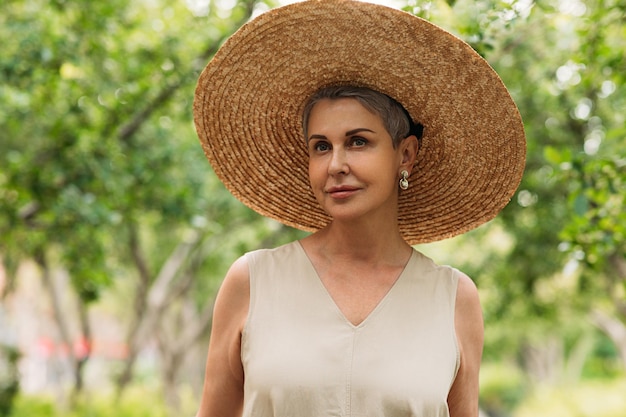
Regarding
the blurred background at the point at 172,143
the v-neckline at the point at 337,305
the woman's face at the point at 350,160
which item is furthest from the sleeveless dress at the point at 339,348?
the blurred background at the point at 172,143

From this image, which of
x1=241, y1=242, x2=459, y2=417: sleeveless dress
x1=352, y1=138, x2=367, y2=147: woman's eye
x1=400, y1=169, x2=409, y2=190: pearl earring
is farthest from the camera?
x1=400, y1=169, x2=409, y2=190: pearl earring

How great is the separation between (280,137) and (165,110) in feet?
20.3

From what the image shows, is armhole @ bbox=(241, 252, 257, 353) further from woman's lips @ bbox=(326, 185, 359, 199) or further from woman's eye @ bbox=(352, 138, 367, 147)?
woman's eye @ bbox=(352, 138, 367, 147)

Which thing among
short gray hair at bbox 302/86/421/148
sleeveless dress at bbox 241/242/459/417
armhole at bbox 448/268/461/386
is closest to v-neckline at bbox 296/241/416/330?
sleeveless dress at bbox 241/242/459/417

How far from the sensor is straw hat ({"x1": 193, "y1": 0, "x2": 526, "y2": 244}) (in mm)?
2309

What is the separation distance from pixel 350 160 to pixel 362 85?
28cm

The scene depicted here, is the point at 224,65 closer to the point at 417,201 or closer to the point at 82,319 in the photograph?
the point at 417,201

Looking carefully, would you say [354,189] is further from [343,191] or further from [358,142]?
[358,142]

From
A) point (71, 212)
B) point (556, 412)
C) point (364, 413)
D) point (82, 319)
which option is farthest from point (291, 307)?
point (556, 412)

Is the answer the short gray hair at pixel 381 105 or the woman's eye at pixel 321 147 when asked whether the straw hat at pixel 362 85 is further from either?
the woman's eye at pixel 321 147

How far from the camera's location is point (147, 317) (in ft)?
51.1

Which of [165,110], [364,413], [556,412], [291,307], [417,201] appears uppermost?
[165,110]

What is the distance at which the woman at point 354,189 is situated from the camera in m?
2.28

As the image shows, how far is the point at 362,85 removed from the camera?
2480 mm
